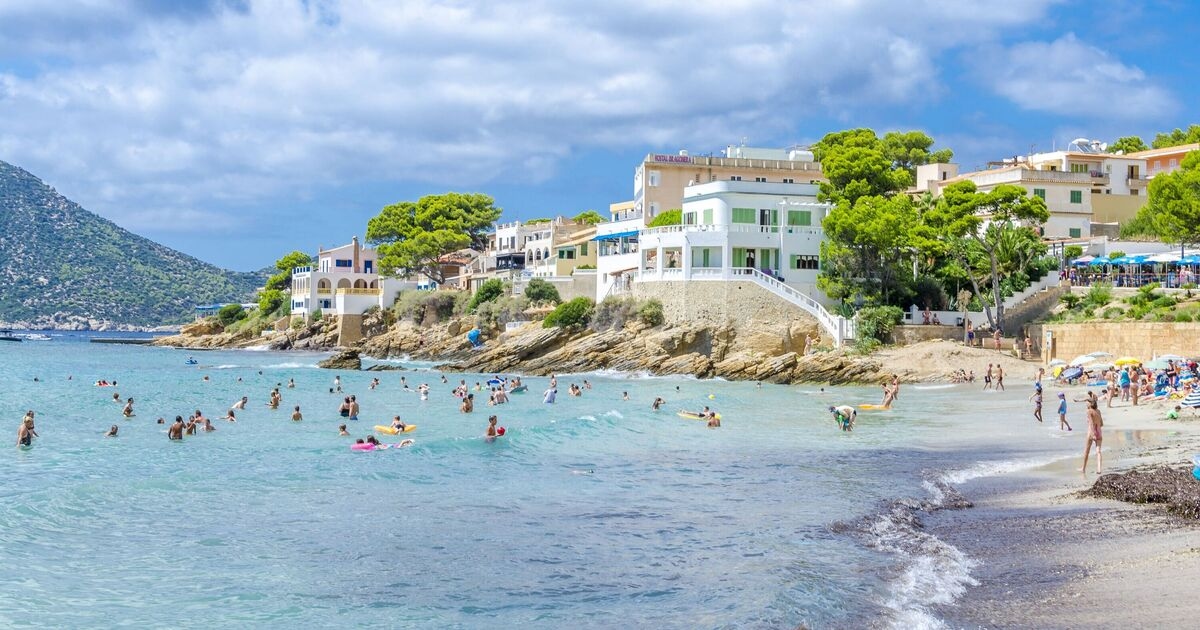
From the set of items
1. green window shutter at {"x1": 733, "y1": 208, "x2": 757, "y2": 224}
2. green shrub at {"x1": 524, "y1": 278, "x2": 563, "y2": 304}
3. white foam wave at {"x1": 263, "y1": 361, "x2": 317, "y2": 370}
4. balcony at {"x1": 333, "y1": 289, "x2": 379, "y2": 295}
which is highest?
green window shutter at {"x1": 733, "y1": 208, "x2": 757, "y2": 224}

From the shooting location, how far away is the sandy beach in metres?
10.3

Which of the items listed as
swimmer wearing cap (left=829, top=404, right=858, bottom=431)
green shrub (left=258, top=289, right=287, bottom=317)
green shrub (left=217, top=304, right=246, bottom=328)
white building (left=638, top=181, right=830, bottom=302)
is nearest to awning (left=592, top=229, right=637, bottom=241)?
white building (left=638, top=181, right=830, bottom=302)

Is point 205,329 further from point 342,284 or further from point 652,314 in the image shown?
point 652,314

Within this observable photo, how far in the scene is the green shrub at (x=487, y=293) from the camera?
71.9m

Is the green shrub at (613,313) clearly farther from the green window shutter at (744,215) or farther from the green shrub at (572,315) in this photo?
the green window shutter at (744,215)

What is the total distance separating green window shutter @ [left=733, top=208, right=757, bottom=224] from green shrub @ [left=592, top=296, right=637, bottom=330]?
21.3 feet

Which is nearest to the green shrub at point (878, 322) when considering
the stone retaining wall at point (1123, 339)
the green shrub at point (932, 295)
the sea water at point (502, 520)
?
the green shrub at point (932, 295)

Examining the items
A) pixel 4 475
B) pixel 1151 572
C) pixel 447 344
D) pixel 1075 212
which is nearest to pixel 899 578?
pixel 1151 572

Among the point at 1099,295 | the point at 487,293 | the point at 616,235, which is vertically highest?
the point at 616,235

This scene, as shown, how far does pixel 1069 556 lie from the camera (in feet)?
41.2

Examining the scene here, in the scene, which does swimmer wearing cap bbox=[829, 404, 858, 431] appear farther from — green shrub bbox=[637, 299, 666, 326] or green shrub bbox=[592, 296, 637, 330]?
green shrub bbox=[592, 296, 637, 330]

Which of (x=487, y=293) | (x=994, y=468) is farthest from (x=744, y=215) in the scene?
(x=994, y=468)

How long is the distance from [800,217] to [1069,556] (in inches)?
1707

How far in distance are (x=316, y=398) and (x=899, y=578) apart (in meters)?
31.5
